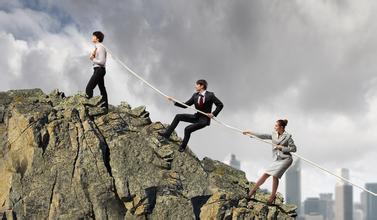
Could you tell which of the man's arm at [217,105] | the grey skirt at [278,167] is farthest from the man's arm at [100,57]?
the grey skirt at [278,167]

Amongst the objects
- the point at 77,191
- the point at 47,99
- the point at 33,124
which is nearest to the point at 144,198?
the point at 77,191

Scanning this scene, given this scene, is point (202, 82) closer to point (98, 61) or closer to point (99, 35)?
point (98, 61)

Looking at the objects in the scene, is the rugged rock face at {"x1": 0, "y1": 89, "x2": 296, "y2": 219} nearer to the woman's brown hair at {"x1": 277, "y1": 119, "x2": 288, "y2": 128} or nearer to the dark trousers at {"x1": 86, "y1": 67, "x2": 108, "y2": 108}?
the dark trousers at {"x1": 86, "y1": 67, "x2": 108, "y2": 108}

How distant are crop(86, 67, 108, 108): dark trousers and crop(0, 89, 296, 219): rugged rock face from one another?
51cm

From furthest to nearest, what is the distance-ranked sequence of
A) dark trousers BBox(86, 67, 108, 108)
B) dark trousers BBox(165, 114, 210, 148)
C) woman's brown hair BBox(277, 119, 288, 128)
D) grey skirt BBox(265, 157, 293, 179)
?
dark trousers BBox(86, 67, 108, 108)
dark trousers BBox(165, 114, 210, 148)
grey skirt BBox(265, 157, 293, 179)
woman's brown hair BBox(277, 119, 288, 128)

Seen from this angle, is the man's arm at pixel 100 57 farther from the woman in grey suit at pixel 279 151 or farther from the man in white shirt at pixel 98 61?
the woman in grey suit at pixel 279 151

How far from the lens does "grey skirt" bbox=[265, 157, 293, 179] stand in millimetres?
18828

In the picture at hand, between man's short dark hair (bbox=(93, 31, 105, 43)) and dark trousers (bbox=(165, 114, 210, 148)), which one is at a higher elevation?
man's short dark hair (bbox=(93, 31, 105, 43))

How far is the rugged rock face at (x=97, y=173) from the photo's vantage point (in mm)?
20219

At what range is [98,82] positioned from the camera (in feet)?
72.8

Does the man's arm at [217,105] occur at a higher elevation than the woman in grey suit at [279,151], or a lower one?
higher

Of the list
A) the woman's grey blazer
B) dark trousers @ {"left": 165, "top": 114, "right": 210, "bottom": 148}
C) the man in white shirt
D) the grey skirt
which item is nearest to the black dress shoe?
dark trousers @ {"left": 165, "top": 114, "right": 210, "bottom": 148}

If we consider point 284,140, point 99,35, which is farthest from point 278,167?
point 99,35

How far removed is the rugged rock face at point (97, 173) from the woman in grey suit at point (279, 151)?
3.13 m
